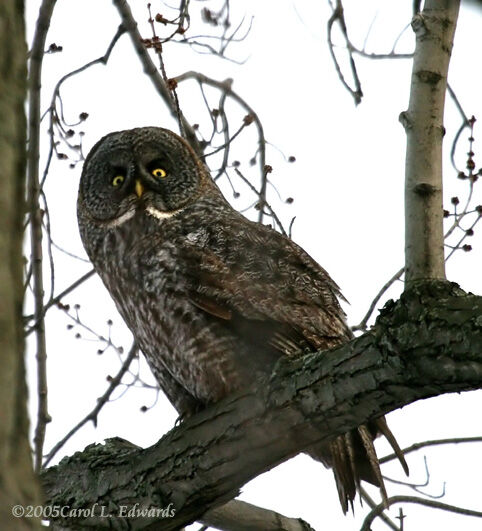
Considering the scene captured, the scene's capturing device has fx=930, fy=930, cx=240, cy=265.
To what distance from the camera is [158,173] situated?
5.82m

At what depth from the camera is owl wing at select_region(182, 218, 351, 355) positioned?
15.3 feet

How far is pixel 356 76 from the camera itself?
4.95 metres

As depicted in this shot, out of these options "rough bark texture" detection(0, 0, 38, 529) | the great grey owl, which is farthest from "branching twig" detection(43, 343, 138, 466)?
"rough bark texture" detection(0, 0, 38, 529)

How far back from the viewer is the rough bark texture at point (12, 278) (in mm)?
1246

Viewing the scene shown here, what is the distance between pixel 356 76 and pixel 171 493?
94.0 inches

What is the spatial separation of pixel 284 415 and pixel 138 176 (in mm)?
2538

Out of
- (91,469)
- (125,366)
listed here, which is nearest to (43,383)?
(91,469)

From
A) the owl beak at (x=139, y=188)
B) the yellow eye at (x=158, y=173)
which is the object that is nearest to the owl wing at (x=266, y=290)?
the owl beak at (x=139, y=188)

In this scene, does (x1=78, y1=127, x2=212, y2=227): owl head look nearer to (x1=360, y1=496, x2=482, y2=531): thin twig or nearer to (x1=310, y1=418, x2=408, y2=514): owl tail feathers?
(x1=310, y1=418, x2=408, y2=514): owl tail feathers

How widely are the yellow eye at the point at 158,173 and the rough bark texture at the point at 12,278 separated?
14.5 feet

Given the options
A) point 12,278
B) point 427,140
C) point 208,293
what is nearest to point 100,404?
point 208,293

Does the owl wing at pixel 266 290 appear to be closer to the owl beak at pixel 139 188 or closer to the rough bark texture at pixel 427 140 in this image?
the owl beak at pixel 139 188

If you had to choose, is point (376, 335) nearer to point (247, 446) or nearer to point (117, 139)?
point (247, 446)

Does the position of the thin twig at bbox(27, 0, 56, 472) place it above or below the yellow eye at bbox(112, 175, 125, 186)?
below
